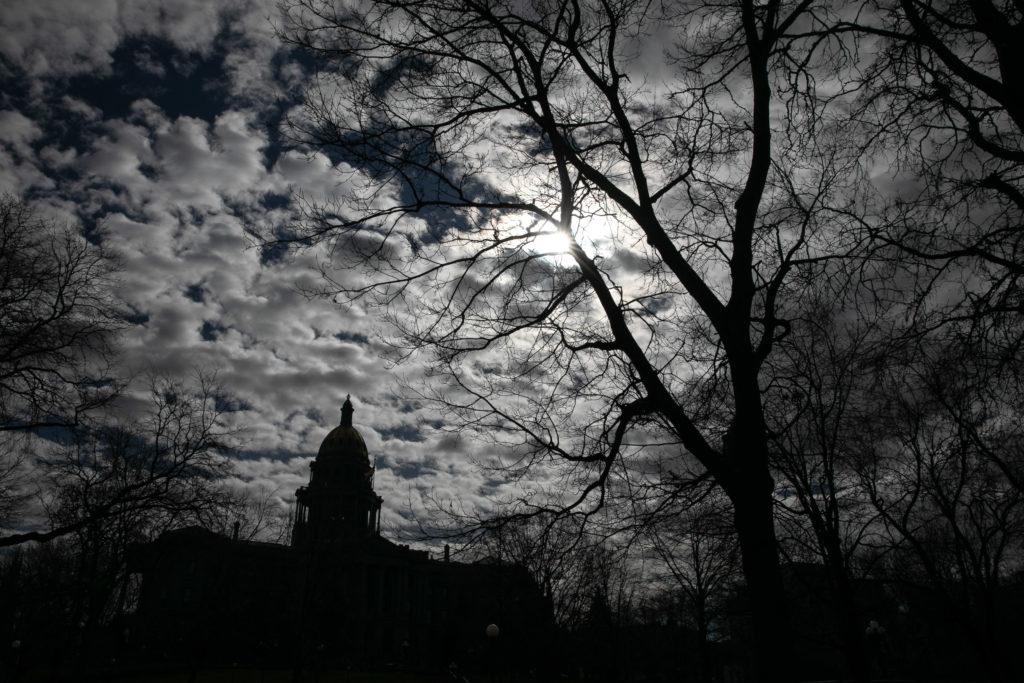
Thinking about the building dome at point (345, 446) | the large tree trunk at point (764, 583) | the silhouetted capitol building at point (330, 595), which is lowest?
the large tree trunk at point (764, 583)

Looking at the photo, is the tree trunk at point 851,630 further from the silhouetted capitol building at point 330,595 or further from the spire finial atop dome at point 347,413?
the spire finial atop dome at point 347,413

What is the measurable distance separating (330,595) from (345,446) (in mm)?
31819

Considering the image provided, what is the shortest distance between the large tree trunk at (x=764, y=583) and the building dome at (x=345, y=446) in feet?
286

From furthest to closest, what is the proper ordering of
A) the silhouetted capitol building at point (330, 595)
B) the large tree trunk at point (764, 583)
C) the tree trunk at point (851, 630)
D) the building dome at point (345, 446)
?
1. the building dome at point (345, 446)
2. the silhouetted capitol building at point (330, 595)
3. the tree trunk at point (851, 630)
4. the large tree trunk at point (764, 583)

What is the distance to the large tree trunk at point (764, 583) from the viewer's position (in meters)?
5.89

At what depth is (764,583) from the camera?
613 cm

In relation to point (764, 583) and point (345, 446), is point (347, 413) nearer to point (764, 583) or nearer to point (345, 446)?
point (345, 446)

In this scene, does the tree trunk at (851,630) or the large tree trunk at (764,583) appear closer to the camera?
the large tree trunk at (764,583)

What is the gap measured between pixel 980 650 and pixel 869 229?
14.0 metres

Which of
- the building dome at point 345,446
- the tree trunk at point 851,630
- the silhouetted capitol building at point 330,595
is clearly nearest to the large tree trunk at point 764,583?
the silhouetted capitol building at point 330,595

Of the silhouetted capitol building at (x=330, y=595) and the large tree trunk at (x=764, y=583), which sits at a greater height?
the silhouetted capitol building at (x=330, y=595)

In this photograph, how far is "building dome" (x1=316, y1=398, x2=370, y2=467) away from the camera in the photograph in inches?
3541

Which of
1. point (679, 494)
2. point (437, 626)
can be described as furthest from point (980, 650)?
point (437, 626)

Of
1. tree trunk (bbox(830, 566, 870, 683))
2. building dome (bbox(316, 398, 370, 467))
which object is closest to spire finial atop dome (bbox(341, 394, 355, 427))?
building dome (bbox(316, 398, 370, 467))
